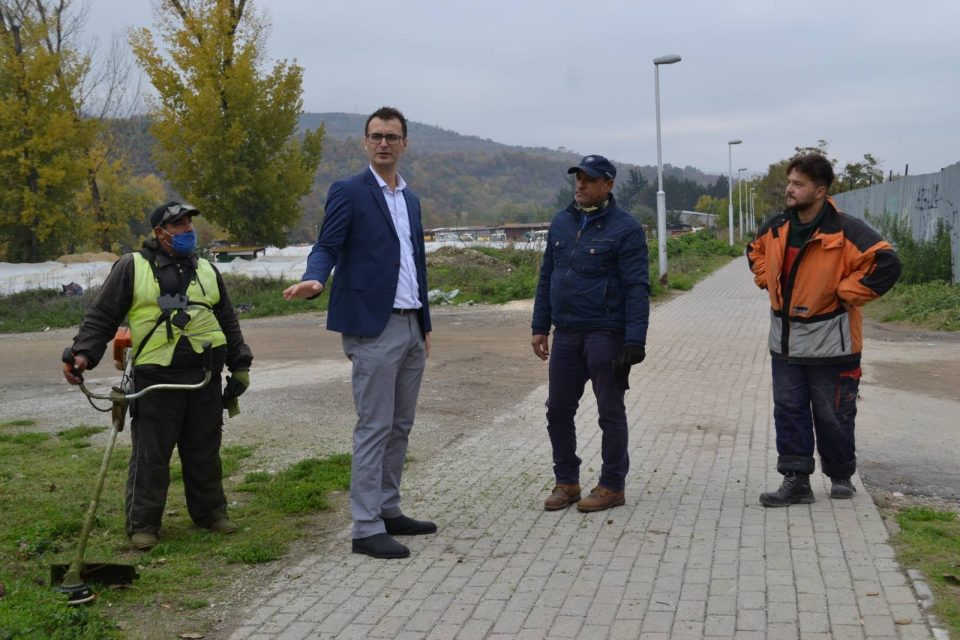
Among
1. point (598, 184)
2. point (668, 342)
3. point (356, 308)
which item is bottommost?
point (668, 342)

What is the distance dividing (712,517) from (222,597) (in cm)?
264

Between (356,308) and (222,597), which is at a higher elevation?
(356,308)

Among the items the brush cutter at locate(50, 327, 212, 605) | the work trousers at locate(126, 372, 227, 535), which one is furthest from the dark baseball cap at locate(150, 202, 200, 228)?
the work trousers at locate(126, 372, 227, 535)

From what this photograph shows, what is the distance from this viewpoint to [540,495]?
240 inches

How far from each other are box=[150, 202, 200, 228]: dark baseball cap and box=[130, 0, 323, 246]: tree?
23750 millimetres

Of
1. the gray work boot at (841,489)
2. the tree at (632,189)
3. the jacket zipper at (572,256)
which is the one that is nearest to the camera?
the jacket zipper at (572,256)

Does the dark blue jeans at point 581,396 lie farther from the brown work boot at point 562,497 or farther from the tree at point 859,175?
the tree at point 859,175

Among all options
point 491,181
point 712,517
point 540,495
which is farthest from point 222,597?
point 491,181

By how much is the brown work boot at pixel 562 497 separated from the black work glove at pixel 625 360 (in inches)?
27.9

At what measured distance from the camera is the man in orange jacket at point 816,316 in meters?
5.37

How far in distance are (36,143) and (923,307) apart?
23.4m

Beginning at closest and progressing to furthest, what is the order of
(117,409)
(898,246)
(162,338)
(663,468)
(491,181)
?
(117,409)
(162,338)
(663,468)
(898,246)
(491,181)

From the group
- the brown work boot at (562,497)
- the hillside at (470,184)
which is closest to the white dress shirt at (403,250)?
the brown work boot at (562,497)

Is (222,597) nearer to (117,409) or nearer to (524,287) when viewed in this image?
(117,409)
